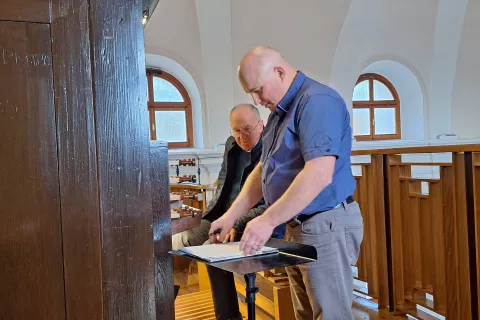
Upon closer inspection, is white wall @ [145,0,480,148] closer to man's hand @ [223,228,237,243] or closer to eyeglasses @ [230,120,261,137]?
eyeglasses @ [230,120,261,137]

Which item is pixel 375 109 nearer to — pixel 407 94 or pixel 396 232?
pixel 407 94

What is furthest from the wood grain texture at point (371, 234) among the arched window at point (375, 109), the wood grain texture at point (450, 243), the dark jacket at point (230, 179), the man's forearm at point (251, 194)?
the arched window at point (375, 109)

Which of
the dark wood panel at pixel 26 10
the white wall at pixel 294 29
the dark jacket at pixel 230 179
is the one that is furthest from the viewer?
the white wall at pixel 294 29

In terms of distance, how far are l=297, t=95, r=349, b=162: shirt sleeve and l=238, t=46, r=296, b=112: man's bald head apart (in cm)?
16

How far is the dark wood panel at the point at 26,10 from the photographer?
0.84 meters

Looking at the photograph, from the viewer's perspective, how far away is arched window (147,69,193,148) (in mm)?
5965

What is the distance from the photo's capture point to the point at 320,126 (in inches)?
58.5

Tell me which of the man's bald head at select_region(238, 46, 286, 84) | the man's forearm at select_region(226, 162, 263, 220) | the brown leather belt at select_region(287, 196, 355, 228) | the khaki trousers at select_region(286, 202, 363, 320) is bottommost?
the khaki trousers at select_region(286, 202, 363, 320)

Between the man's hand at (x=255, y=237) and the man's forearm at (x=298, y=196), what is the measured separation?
0.04 metres

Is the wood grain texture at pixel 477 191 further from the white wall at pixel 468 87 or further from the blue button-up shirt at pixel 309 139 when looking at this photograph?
the white wall at pixel 468 87

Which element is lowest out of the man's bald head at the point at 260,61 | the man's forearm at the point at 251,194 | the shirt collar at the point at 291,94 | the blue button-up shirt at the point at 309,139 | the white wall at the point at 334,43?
the man's forearm at the point at 251,194

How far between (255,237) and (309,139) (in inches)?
14.6

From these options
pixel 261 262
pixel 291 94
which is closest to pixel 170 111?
pixel 291 94

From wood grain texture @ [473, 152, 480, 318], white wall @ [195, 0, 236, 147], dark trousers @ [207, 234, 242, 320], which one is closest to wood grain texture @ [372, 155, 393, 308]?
wood grain texture @ [473, 152, 480, 318]
